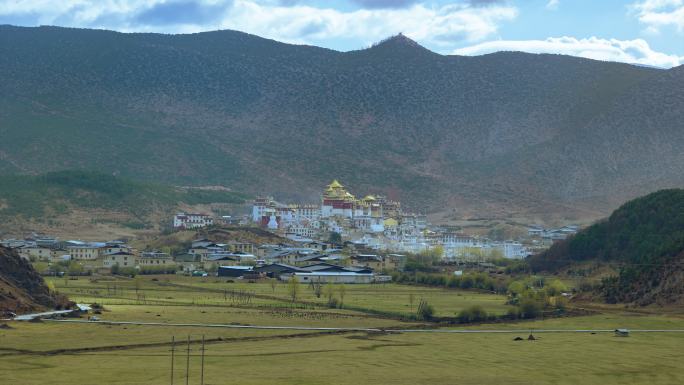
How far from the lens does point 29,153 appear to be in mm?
158500

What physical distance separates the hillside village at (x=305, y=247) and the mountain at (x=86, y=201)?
6260 mm

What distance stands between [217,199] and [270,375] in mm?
A: 103474

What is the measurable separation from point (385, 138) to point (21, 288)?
137 meters

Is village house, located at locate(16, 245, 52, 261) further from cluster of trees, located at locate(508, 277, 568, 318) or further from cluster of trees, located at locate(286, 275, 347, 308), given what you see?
cluster of trees, located at locate(508, 277, 568, 318)

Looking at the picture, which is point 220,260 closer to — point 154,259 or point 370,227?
point 154,259

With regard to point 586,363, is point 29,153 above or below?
above

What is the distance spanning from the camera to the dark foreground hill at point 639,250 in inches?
2445

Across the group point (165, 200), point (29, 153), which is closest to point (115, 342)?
point (165, 200)

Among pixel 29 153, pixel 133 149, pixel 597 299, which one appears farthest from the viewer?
pixel 133 149

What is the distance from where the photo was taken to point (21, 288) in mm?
52688

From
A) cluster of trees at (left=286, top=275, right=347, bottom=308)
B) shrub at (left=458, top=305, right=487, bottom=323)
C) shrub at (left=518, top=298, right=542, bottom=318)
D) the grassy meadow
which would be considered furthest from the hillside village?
the grassy meadow

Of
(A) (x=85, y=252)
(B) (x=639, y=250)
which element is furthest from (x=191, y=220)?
(B) (x=639, y=250)

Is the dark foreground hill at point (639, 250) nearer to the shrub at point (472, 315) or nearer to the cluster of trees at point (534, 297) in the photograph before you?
the cluster of trees at point (534, 297)

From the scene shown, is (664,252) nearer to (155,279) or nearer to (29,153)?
(155,279)
